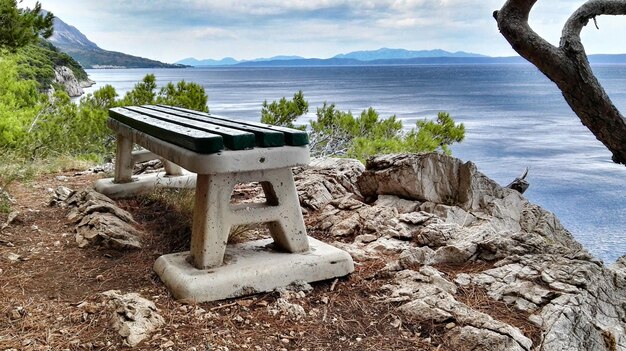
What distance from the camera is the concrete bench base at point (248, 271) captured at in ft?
9.87

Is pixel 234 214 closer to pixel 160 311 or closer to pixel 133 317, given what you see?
pixel 160 311

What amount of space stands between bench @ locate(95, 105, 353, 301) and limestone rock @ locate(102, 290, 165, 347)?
0.24 metres

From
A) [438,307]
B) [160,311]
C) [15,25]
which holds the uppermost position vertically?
[15,25]

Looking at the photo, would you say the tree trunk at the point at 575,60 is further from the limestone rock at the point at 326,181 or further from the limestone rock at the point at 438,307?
the limestone rock at the point at 438,307

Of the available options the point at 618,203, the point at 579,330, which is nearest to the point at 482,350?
the point at 579,330

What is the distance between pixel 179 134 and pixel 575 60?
3.55m

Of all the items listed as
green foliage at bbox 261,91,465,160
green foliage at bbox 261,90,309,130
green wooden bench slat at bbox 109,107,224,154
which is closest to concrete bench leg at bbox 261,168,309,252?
green wooden bench slat at bbox 109,107,224,154

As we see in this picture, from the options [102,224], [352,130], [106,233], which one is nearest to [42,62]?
[352,130]

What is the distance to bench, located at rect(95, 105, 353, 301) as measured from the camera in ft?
9.88

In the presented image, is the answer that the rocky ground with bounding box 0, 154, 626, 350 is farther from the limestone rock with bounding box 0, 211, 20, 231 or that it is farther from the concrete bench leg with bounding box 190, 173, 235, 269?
the concrete bench leg with bounding box 190, 173, 235, 269

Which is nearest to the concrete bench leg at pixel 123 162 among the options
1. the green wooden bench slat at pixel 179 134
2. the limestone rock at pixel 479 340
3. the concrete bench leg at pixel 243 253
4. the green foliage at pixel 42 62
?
the green wooden bench slat at pixel 179 134

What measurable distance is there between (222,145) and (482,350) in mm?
1593

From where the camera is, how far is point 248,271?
3133mm

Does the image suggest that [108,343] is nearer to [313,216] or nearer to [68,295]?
[68,295]
